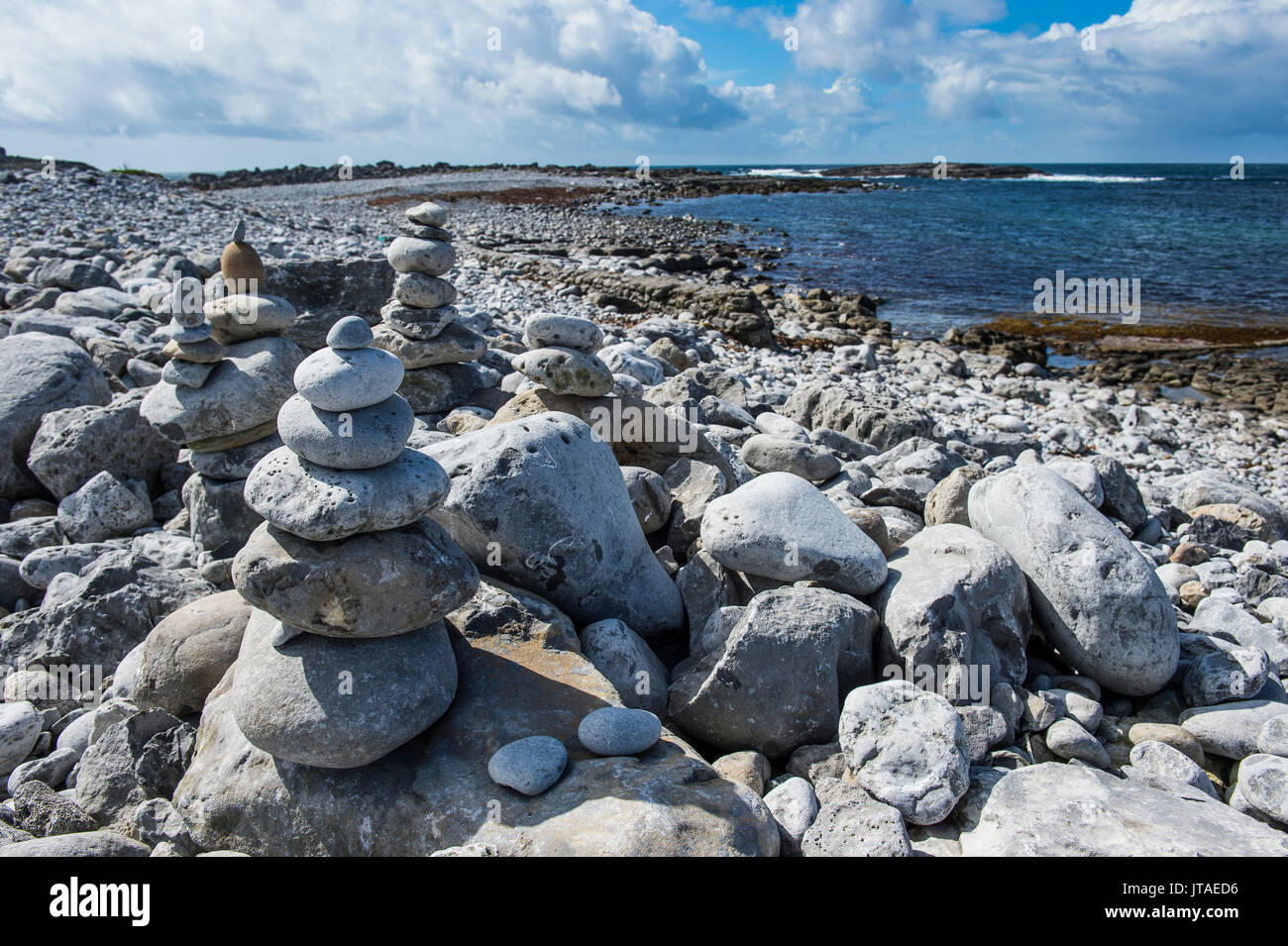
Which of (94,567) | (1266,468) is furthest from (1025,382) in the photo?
(94,567)

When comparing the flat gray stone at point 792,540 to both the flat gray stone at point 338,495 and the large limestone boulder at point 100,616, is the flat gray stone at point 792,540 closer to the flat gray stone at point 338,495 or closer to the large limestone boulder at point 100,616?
the flat gray stone at point 338,495

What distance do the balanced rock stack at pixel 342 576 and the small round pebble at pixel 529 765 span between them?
0.46 m

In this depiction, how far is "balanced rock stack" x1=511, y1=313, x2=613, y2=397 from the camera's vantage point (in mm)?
6637

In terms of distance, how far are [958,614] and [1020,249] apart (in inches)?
1350

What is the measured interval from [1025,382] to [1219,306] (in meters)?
11.7

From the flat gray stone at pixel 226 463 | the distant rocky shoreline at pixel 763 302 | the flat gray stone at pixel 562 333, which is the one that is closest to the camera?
the flat gray stone at pixel 226 463

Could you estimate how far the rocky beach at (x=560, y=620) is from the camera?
3.50 metres

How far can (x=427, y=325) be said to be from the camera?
25.6 feet

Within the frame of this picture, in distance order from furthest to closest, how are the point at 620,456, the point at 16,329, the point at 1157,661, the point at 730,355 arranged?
1. the point at 730,355
2. the point at 16,329
3. the point at 620,456
4. the point at 1157,661

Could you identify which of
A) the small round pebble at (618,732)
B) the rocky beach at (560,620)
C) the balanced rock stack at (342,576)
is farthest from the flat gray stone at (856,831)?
the balanced rock stack at (342,576)

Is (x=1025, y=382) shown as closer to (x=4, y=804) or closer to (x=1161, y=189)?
(x=4, y=804)

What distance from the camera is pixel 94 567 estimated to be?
16.7ft

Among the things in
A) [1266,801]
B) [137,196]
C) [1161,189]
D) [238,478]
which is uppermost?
[1161,189]

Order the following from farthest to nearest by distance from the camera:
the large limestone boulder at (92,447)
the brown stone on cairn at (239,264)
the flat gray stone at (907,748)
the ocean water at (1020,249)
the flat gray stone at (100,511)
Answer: the ocean water at (1020,249), the large limestone boulder at (92,447), the flat gray stone at (100,511), the brown stone on cairn at (239,264), the flat gray stone at (907,748)
